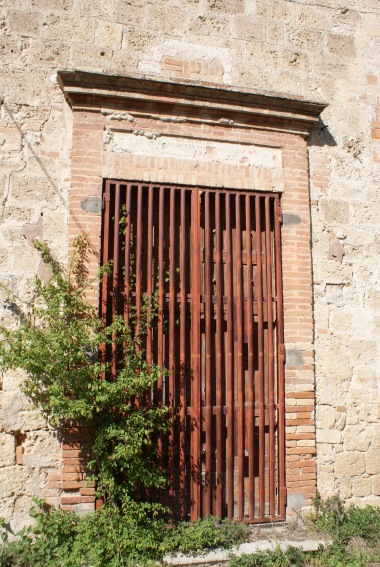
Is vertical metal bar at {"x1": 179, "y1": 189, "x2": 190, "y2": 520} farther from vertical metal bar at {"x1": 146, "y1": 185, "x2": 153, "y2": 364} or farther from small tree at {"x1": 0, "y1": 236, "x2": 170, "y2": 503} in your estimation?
vertical metal bar at {"x1": 146, "y1": 185, "x2": 153, "y2": 364}

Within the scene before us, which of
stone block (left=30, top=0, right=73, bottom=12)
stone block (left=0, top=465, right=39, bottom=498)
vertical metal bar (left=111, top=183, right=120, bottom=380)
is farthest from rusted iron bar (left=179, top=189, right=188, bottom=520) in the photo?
stone block (left=30, top=0, right=73, bottom=12)

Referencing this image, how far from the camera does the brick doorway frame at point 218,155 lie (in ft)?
15.7

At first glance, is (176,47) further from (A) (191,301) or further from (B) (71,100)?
(A) (191,301)

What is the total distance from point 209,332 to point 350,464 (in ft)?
6.80

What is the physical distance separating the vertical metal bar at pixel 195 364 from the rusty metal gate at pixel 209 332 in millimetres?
10

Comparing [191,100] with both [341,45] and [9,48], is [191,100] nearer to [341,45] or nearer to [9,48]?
[9,48]

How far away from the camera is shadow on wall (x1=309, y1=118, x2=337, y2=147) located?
5477 millimetres

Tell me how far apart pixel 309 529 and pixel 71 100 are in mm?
4944

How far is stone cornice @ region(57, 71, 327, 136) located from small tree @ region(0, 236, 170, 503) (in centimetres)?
160

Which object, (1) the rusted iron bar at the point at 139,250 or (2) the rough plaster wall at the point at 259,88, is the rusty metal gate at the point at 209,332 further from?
(2) the rough plaster wall at the point at 259,88

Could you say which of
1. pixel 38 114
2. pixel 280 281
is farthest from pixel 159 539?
pixel 38 114

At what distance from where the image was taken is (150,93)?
493 centimetres

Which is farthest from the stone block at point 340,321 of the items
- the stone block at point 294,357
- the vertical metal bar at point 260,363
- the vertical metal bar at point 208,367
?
the vertical metal bar at point 208,367

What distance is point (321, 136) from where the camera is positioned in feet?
18.1
